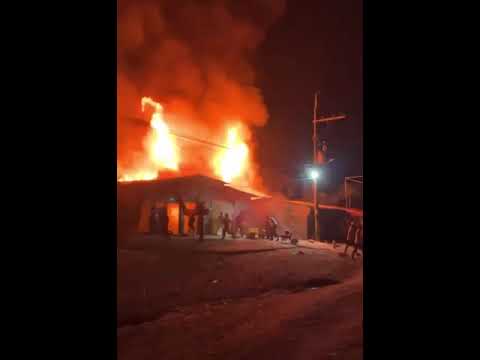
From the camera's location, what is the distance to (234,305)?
990 centimetres

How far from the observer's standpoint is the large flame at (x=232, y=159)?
40.4 meters

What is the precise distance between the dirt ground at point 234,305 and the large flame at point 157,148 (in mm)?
18820

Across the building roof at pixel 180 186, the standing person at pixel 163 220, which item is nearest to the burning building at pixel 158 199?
the building roof at pixel 180 186

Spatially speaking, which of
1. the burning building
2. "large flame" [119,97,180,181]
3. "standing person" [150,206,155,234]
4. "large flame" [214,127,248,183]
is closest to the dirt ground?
"standing person" [150,206,155,234]

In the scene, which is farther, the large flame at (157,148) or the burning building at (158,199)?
the large flame at (157,148)

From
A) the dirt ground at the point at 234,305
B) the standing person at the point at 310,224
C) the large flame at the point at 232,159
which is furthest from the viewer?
the large flame at the point at 232,159

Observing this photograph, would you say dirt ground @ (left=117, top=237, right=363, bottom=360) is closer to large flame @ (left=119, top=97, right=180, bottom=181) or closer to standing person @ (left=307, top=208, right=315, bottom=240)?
standing person @ (left=307, top=208, right=315, bottom=240)

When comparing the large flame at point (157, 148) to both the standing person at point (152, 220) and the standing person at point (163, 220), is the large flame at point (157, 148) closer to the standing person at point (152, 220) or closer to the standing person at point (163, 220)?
the standing person at point (163, 220)

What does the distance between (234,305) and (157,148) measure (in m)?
27.0
